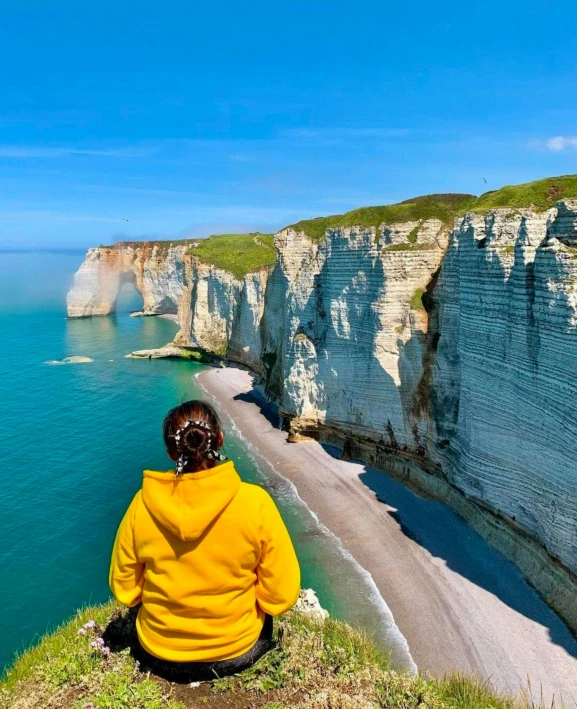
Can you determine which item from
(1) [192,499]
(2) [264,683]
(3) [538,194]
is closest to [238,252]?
(3) [538,194]

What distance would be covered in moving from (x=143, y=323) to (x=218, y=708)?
3201 inches

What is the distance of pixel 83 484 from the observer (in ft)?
86.0

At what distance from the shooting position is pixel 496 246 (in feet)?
59.4

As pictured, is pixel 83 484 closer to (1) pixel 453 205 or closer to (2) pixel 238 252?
(1) pixel 453 205

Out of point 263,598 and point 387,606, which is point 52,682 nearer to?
point 263,598

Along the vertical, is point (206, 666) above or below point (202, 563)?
below

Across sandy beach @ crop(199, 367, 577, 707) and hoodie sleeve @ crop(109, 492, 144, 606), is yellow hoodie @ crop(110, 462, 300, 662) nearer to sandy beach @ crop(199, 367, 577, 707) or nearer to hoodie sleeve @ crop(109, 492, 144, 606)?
hoodie sleeve @ crop(109, 492, 144, 606)

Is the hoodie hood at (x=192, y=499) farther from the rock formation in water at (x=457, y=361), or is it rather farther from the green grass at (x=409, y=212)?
the green grass at (x=409, y=212)

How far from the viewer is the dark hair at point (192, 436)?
4.03 m

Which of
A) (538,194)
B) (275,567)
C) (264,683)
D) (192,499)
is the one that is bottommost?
(264,683)

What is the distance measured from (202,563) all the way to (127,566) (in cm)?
78

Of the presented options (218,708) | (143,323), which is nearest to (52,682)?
(218,708)

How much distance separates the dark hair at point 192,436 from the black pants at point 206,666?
6.29 feet

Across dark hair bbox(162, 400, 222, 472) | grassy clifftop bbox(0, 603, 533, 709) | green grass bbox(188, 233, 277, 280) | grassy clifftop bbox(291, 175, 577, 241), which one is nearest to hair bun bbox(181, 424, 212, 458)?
dark hair bbox(162, 400, 222, 472)
